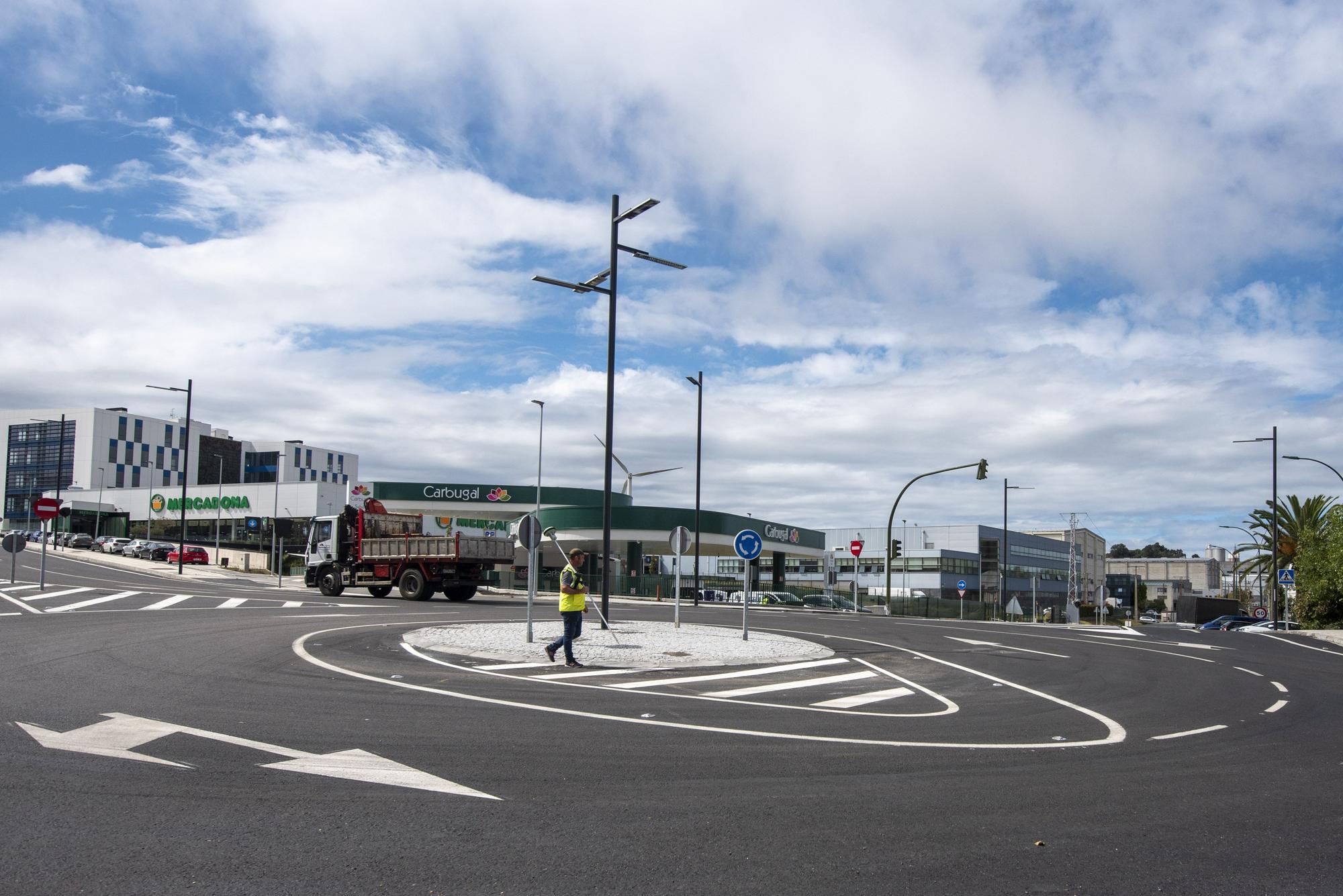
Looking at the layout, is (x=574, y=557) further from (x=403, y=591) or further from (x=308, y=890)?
(x=403, y=591)

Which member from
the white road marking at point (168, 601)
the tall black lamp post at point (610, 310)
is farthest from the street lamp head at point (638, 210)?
the white road marking at point (168, 601)

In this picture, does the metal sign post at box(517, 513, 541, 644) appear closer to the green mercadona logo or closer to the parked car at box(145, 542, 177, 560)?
the parked car at box(145, 542, 177, 560)

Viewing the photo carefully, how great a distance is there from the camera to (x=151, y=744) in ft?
26.3

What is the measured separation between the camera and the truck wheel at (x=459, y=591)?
34.8 meters

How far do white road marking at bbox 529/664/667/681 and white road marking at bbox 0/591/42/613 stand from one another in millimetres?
14658

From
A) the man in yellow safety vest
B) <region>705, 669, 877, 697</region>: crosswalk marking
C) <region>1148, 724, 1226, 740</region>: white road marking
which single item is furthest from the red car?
<region>1148, 724, 1226, 740</region>: white road marking

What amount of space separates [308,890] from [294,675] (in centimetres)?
848

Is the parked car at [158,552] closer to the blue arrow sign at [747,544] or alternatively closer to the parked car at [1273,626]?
the blue arrow sign at [747,544]

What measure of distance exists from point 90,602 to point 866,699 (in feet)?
73.9

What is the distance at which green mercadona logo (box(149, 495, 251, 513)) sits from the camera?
86.0 m

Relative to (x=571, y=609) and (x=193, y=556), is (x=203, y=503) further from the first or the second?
(x=571, y=609)

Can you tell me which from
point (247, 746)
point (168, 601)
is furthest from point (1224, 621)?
point (247, 746)

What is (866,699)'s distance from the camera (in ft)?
40.9

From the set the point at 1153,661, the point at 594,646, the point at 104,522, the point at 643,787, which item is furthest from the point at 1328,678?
the point at 104,522
